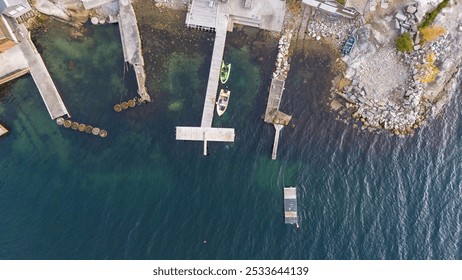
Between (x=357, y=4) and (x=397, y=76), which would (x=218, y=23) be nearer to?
(x=357, y=4)

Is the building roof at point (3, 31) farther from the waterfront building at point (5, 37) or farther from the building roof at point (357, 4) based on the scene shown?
the building roof at point (357, 4)

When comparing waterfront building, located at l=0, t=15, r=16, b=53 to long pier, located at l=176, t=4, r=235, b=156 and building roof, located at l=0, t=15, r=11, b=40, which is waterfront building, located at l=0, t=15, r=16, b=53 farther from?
A: long pier, located at l=176, t=4, r=235, b=156

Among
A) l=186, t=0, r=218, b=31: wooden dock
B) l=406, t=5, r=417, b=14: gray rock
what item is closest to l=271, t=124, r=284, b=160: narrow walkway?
l=186, t=0, r=218, b=31: wooden dock

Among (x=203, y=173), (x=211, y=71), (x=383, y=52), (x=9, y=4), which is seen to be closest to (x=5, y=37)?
(x=9, y=4)

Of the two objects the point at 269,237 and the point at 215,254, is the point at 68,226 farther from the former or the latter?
the point at 269,237

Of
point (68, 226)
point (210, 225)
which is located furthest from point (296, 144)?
point (68, 226)

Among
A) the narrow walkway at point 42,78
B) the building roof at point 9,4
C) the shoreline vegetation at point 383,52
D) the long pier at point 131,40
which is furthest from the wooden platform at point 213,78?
the building roof at point 9,4
